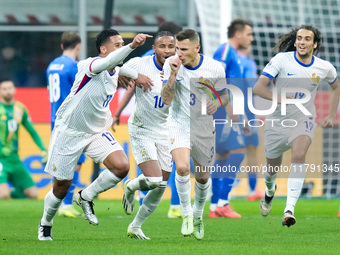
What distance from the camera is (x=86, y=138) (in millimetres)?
7719

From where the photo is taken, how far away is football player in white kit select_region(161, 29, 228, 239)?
757 cm

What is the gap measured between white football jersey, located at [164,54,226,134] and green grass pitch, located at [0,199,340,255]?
1.08m

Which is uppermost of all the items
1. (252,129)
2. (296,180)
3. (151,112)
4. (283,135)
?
(151,112)

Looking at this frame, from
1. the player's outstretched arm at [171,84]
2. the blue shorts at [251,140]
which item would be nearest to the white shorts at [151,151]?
the player's outstretched arm at [171,84]

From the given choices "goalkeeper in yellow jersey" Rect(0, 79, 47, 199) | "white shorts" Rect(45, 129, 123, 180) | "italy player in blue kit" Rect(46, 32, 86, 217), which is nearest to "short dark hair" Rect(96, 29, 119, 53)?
"white shorts" Rect(45, 129, 123, 180)

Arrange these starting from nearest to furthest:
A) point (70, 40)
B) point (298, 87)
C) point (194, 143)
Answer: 1. point (194, 143)
2. point (298, 87)
3. point (70, 40)

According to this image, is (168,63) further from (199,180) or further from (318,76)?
(318,76)

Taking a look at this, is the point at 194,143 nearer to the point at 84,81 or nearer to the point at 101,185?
the point at 101,185

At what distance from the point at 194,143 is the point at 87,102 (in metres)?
1.06

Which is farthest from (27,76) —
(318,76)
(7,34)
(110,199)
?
(318,76)

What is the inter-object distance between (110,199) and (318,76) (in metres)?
6.16

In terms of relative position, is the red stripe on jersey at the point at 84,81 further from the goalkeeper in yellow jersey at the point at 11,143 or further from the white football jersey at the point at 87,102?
the goalkeeper in yellow jersey at the point at 11,143

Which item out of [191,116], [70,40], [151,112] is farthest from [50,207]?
[70,40]

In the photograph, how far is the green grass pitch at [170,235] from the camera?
22.2 feet
